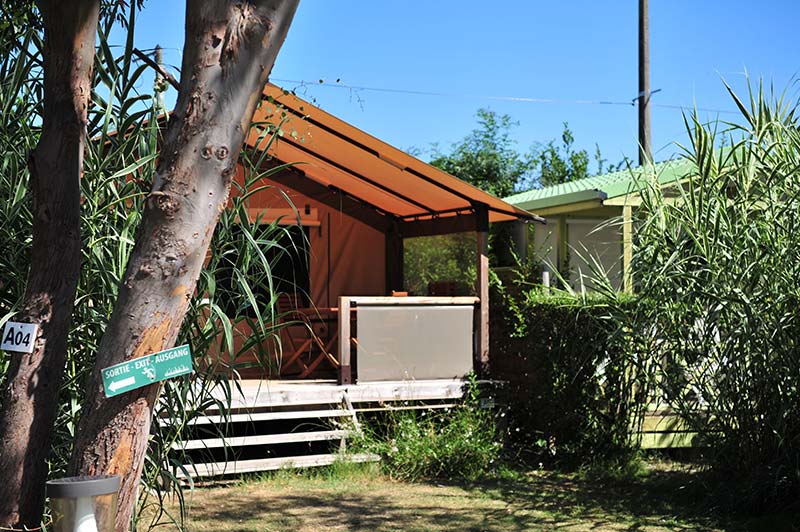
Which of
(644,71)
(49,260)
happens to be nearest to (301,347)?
(49,260)

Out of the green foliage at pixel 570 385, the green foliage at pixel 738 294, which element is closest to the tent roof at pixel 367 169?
the green foliage at pixel 570 385

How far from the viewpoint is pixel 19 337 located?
3.50m

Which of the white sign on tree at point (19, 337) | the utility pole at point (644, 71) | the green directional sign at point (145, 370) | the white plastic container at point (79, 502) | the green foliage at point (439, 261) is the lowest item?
the white plastic container at point (79, 502)

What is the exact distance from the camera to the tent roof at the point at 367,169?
8.59 m

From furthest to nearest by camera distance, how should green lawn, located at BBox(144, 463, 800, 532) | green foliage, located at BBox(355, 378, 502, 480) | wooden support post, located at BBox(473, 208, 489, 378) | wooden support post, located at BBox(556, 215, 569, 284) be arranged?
wooden support post, located at BBox(556, 215, 569, 284), wooden support post, located at BBox(473, 208, 489, 378), green foliage, located at BBox(355, 378, 502, 480), green lawn, located at BBox(144, 463, 800, 532)

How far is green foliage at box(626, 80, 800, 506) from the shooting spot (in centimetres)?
628

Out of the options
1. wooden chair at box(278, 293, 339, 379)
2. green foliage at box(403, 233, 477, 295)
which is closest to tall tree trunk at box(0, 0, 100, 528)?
wooden chair at box(278, 293, 339, 379)

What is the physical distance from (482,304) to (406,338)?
0.96m

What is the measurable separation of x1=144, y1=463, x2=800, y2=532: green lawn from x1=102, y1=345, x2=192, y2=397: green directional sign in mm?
3535

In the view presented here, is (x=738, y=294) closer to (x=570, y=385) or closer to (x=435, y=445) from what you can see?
(x=570, y=385)

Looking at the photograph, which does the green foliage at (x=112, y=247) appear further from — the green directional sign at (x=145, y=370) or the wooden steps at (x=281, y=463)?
the wooden steps at (x=281, y=463)

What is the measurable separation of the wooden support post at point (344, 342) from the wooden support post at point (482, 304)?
148cm

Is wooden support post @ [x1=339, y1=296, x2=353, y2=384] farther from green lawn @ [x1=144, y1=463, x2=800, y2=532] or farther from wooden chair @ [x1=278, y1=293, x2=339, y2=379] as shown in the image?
green lawn @ [x1=144, y1=463, x2=800, y2=532]

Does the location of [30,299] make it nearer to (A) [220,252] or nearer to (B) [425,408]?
(A) [220,252]
